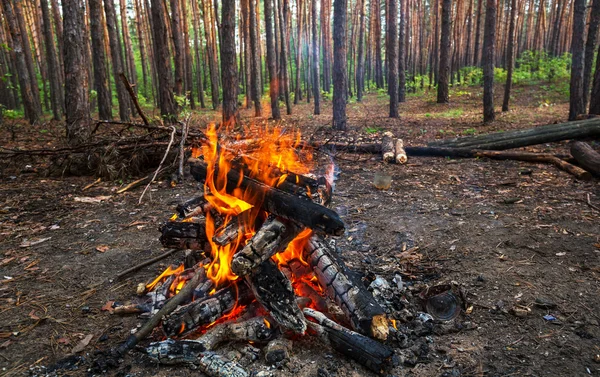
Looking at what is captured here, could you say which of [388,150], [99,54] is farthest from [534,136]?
[99,54]

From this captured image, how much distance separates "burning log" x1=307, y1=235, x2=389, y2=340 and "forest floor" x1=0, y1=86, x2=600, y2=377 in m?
0.30

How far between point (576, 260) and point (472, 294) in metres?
1.46

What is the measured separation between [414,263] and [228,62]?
10069 mm

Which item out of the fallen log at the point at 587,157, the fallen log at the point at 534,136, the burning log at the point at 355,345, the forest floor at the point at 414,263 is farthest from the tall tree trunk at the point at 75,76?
the fallen log at the point at 587,157

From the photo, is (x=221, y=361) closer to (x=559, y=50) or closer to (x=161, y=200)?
(x=161, y=200)

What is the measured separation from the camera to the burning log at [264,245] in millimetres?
2768

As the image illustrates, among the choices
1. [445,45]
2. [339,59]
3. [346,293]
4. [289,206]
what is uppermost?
[445,45]

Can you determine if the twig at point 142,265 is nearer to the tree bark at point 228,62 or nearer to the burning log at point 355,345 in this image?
the burning log at point 355,345

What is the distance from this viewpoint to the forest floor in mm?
2756

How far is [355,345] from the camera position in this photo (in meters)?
2.69

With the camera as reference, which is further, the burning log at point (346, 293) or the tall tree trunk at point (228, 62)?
the tall tree trunk at point (228, 62)

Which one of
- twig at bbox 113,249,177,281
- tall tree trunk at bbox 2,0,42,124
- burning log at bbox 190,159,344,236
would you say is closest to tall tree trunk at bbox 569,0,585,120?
burning log at bbox 190,159,344,236

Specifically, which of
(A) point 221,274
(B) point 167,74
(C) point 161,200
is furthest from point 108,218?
(B) point 167,74

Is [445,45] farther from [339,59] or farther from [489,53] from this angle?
[339,59]
